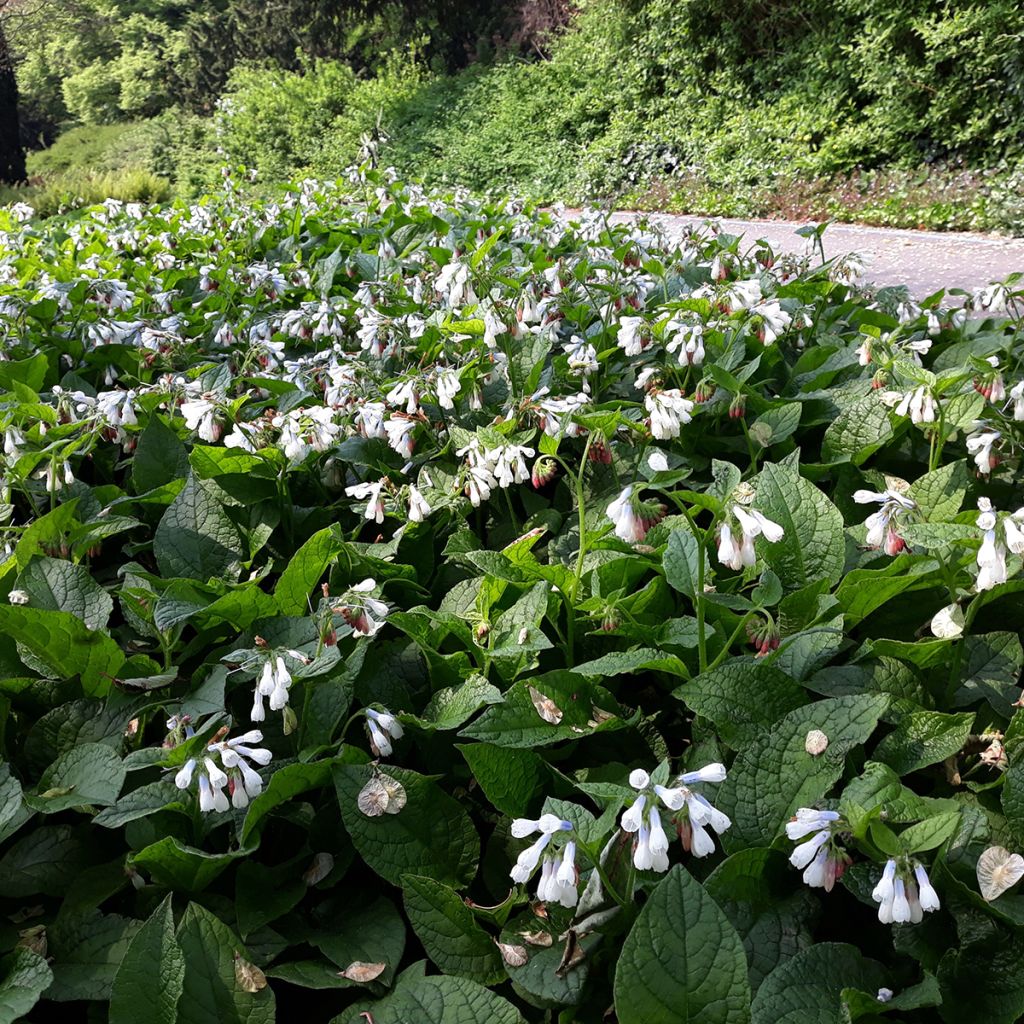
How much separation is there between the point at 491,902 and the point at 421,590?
74cm

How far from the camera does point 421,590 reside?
2006 mm

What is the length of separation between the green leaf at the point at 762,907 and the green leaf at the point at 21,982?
2.92 ft

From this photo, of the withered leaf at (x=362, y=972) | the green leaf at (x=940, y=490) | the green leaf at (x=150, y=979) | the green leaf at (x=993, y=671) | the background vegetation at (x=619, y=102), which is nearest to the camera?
the green leaf at (x=150, y=979)

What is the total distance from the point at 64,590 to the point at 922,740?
5.20 ft

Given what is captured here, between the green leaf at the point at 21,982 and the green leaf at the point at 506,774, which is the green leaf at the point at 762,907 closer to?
the green leaf at the point at 506,774

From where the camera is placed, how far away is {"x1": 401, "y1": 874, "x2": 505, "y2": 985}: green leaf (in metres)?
1.28

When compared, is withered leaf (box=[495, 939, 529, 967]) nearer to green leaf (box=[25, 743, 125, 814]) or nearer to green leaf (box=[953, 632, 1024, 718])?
green leaf (box=[25, 743, 125, 814])

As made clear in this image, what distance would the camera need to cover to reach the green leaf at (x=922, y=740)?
1351mm

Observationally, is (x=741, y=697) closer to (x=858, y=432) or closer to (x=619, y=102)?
(x=858, y=432)

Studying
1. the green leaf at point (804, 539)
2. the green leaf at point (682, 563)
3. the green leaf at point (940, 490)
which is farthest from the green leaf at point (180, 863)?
the green leaf at point (940, 490)

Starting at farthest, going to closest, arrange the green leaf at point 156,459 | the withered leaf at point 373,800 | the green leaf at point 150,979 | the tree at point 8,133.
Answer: the tree at point 8,133 < the green leaf at point 156,459 < the withered leaf at point 373,800 < the green leaf at point 150,979

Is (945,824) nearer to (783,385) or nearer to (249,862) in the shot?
(249,862)

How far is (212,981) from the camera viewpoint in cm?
122

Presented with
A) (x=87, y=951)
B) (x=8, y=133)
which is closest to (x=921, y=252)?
(x=87, y=951)
